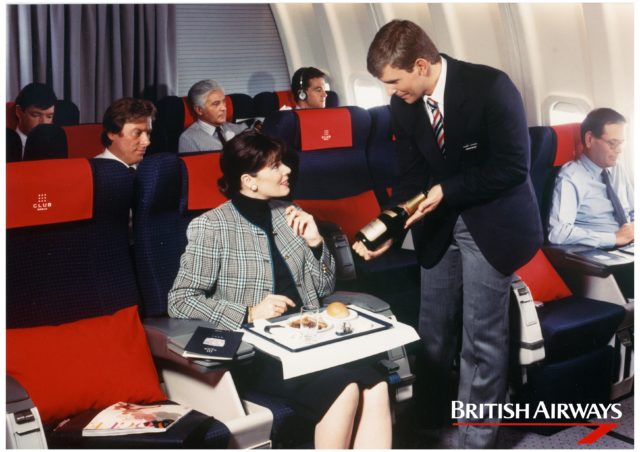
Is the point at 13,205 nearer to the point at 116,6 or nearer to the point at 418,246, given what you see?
the point at 418,246

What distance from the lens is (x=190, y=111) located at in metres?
4.55

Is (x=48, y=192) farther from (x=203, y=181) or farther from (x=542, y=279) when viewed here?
(x=542, y=279)

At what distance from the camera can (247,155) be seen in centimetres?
233

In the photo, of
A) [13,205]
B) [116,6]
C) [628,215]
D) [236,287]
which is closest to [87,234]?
[13,205]

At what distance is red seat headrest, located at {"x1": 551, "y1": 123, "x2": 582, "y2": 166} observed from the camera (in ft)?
10.8

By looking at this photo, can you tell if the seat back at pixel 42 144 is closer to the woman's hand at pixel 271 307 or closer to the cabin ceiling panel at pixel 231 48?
the woman's hand at pixel 271 307

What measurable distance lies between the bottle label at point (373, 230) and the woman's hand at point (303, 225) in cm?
31

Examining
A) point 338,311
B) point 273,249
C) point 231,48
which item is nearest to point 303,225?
point 273,249

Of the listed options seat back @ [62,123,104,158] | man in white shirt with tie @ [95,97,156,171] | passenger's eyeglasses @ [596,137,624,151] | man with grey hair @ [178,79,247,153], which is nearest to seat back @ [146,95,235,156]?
man with grey hair @ [178,79,247,153]

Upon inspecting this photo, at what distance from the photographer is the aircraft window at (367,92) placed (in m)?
5.93

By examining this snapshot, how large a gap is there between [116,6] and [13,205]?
3.29 metres

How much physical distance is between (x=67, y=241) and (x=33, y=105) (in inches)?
78.8

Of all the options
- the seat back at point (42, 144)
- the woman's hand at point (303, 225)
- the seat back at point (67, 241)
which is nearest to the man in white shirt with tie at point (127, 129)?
the seat back at point (42, 144)

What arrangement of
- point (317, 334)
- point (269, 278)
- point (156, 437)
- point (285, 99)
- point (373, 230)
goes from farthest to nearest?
point (285, 99) → point (269, 278) → point (373, 230) → point (317, 334) → point (156, 437)
